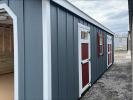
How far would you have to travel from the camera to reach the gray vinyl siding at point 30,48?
3.69 m

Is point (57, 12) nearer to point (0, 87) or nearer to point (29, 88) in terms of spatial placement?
point (29, 88)

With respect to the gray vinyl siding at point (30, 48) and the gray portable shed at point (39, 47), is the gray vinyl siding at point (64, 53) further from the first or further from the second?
the gray vinyl siding at point (30, 48)

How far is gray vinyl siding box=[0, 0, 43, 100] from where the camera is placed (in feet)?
12.1

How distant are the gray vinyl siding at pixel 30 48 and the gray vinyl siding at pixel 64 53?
0.35 meters

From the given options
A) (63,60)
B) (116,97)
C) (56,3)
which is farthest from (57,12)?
(116,97)

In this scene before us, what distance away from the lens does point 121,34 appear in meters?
30.9

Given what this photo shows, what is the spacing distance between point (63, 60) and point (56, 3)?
1.23m

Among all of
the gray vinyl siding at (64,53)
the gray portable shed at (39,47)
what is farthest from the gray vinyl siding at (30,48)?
the gray vinyl siding at (64,53)

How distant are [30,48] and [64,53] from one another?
106 cm

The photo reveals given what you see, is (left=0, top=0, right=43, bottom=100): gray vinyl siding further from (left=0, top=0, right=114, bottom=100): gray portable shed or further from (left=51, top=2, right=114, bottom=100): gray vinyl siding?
(left=51, top=2, right=114, bottom=100): gray vinyl siding

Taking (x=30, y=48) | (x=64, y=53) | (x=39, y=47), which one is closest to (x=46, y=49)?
(x=39, y=47)

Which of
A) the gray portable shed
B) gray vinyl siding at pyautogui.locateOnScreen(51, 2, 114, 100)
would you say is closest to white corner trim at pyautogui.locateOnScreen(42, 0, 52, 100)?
the gray portable shed

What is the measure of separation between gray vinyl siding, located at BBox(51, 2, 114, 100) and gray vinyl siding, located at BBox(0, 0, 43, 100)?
0.35 meters

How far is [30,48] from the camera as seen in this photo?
3764mm
